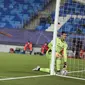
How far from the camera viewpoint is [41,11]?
31203mm

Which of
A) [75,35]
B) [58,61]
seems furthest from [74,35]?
[58,61]

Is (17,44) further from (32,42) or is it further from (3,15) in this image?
(3,15)

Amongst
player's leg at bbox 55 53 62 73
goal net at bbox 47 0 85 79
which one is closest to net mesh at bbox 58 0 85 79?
goal net at bbox 47 0 85 79

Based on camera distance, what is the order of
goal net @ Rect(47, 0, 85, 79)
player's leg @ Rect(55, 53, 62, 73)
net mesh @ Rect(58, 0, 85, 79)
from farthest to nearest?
net mesh @ Rect(58, 0, 85, 79), goal net @ Rect(47, 0, 85, 79), player's leg @ Rect(55, 53, 62, 73)

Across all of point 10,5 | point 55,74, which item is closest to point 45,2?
point 10,5

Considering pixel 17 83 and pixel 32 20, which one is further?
pixel 32 20

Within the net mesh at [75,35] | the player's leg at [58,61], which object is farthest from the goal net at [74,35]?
the player's leg at [58,61]

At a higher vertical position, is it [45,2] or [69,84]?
[45,2]

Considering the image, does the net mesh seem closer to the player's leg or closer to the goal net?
the goal net

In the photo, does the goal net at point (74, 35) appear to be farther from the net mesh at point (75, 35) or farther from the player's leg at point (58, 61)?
the player's leg at point (58, 61)

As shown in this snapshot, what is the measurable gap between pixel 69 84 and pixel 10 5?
25.3 m

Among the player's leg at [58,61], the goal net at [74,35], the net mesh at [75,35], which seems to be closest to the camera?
the player's leg at [58,61]

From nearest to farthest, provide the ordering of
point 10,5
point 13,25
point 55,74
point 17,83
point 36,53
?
point 17,83, point 55,74, point 36,53, point 13,25, point 10,5

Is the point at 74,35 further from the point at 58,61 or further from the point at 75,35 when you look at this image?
the point at 58,61
